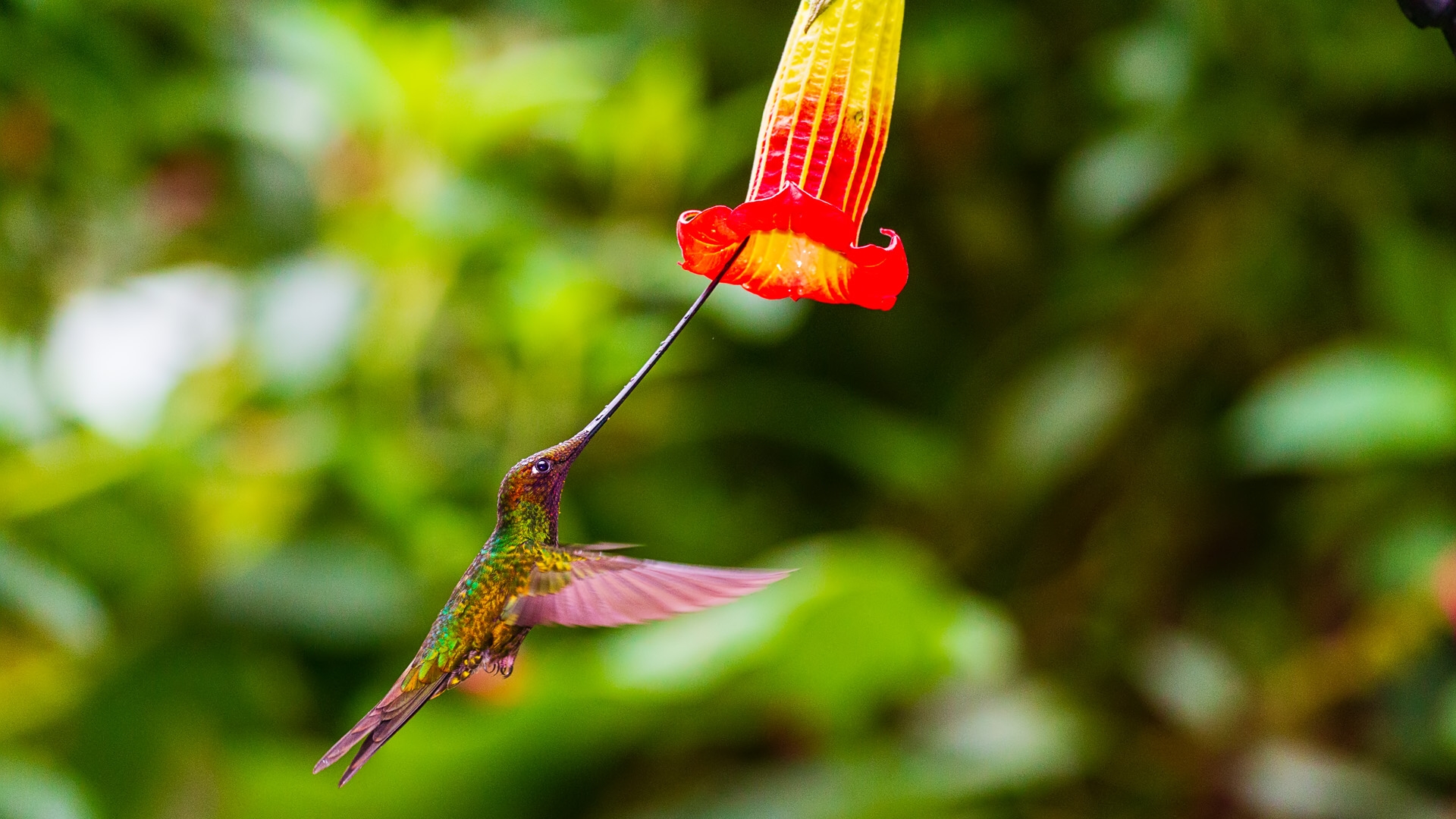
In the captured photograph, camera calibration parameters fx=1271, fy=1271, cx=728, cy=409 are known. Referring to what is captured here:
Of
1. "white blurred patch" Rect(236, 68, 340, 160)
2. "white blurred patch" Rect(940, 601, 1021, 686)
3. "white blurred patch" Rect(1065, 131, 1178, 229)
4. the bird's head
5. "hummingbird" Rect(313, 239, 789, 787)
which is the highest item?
"white blurred patch" Rect(1065, 131, 1178, 229)

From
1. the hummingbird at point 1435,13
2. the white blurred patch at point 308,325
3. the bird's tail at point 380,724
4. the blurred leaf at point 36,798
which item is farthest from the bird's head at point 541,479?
the blurred leaf at point 36,798

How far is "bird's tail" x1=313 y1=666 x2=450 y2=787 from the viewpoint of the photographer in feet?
2.07

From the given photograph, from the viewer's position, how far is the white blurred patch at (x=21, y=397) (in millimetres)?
1625

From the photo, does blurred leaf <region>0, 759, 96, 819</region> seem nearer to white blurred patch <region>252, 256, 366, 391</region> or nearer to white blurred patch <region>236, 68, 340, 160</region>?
white blurred patch <region>252, 256, 366, 391</region>

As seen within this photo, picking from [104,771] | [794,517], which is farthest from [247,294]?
[794,517]

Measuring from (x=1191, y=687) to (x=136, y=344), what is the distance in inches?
59.9

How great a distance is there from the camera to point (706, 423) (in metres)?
2.01

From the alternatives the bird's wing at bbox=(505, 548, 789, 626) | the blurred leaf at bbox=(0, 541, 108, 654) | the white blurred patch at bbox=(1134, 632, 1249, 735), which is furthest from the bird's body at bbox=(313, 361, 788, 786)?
the white blurred patch at bbox=(1134, 632, 1249, 735)

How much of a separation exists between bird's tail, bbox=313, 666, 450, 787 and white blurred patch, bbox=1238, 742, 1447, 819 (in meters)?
1.43

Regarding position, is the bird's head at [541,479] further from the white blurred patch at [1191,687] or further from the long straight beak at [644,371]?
the white blurred patch at [1191,687]

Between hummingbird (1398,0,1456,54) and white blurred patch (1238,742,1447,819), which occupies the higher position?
hummingbird (1398,0,1456,54)

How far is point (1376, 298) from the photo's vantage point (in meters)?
1.86

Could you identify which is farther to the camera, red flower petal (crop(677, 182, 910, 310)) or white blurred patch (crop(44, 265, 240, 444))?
white blurred patch (crop(44, 265, 240, 444))

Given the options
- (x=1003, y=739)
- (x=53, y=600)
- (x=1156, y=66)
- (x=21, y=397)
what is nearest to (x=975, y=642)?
(x=1003, y=739)
